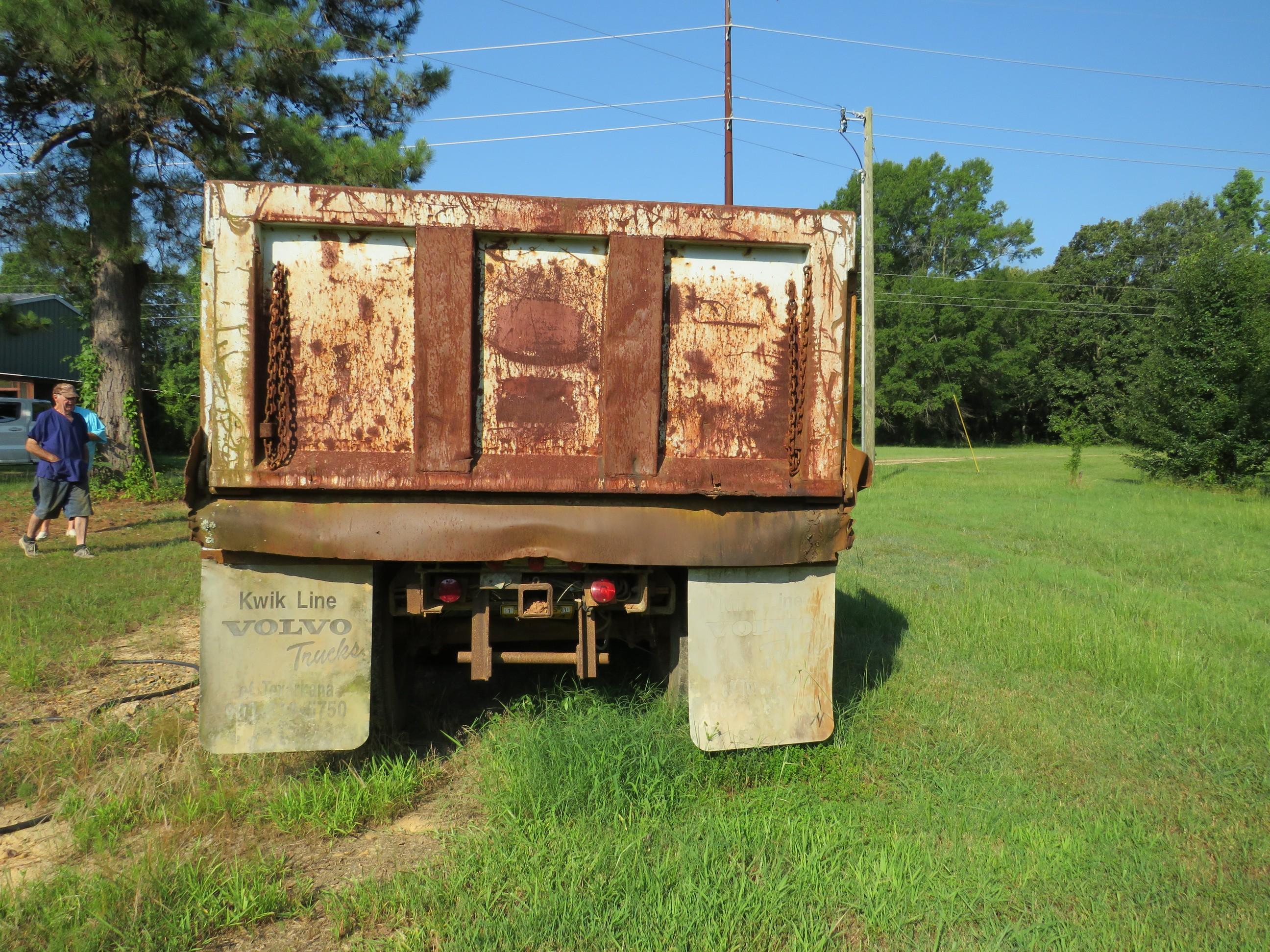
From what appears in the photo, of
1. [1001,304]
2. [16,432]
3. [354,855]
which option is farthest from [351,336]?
[1001,304]

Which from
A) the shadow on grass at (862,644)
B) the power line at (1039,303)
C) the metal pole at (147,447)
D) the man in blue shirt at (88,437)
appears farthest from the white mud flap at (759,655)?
the power line at (1039,303)

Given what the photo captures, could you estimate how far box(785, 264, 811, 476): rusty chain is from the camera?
3400mm

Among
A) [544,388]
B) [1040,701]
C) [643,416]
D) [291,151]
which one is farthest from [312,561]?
[291,151]

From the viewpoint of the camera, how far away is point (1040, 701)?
4.53m

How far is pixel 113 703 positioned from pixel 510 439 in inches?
109

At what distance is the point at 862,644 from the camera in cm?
545

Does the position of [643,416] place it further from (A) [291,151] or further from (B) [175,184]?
(B) [175,184]

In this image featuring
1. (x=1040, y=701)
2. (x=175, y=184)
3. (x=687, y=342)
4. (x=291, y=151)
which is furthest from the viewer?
(x=175, y=184)

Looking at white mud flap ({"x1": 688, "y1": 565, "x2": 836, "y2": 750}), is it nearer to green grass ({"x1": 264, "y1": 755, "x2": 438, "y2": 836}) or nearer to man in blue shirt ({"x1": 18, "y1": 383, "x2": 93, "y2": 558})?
green grass ({"x1": 264, "y1": 755, "x2": 438, "y2": 836})

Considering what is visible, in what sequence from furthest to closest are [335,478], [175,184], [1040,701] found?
[175,184] → [1040,701] → [335,478]

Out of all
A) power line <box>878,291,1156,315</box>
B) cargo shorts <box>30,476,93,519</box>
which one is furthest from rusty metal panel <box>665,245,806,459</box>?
power line <box>878,291,1156,315</box>

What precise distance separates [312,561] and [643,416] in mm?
1353

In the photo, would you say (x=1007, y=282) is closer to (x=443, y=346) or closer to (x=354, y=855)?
(x=443, y=346)

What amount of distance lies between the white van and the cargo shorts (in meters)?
16.0
